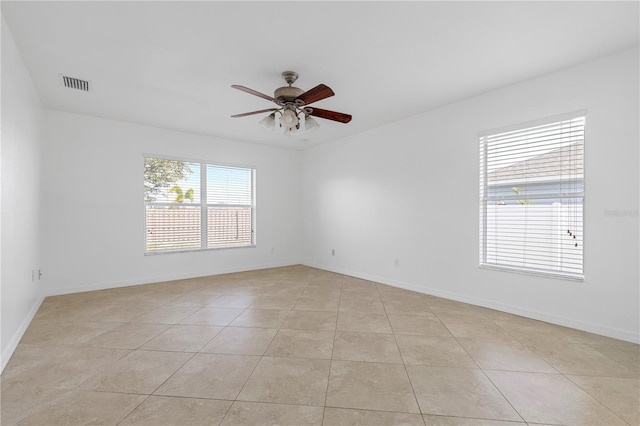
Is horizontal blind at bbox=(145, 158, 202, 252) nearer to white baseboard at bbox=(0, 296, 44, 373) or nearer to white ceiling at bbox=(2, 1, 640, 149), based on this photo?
white ceiling at bbox=(2, 1, 640, 149)

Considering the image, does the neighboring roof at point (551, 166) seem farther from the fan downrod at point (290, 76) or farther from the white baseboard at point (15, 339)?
the white baseboard at point (15, 339)

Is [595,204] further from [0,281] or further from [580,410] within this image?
[0,281]

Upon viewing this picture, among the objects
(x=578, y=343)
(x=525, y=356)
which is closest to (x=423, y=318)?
(x=525, y=356)

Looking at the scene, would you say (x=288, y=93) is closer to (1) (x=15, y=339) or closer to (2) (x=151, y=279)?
(1) (x=15, y=339)

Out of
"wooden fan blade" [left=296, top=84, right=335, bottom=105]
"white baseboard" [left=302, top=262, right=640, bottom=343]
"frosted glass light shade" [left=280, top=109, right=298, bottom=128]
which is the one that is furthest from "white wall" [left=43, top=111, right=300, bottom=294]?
"white baseboard" [left=302, top=262, right=640, bottom=343]

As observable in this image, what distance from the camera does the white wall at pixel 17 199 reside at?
2.32 metres

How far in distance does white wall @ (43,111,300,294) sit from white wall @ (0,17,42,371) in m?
0.54

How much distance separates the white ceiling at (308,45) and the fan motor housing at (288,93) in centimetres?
21

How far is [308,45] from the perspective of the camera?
2566mm

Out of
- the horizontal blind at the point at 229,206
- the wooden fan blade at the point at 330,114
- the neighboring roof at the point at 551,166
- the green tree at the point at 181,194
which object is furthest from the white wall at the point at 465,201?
the green tree at the point at 181,194

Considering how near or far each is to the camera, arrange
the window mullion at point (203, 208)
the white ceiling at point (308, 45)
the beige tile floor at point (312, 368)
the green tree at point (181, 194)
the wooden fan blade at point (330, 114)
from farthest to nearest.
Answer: the window mullion at point (203, 208)
the green tree at point (181, 194)
the wooden fan blade at point (330, 114)
the white ceiling at point (308, 45)
the beige tile floor at point (312, 368)

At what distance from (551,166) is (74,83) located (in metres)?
5.31

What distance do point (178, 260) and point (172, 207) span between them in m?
0.93

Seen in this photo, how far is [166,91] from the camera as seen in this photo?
11.6ft
